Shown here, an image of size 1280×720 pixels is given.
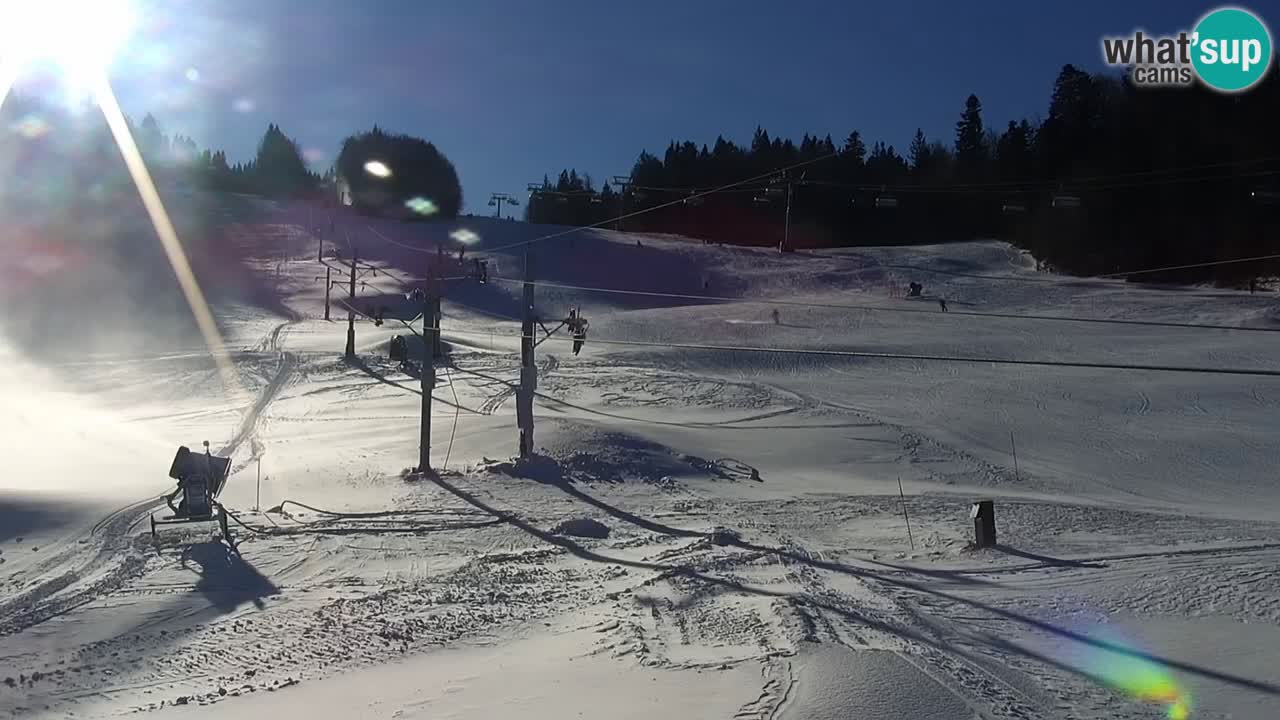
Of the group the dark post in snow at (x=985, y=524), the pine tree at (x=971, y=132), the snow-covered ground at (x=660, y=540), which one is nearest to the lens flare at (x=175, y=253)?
the snow-covered ground at (x=660, y=540)

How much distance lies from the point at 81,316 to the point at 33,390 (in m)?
23.8

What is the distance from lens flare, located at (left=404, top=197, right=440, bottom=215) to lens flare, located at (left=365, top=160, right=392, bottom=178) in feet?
14.7

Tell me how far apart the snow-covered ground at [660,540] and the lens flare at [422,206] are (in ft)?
246

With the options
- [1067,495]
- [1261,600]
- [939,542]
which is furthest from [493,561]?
[1067,495]

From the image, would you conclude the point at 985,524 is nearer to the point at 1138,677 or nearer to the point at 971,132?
the point at 1138,677

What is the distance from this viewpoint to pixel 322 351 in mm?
48875

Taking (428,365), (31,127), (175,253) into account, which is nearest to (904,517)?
(428,365)

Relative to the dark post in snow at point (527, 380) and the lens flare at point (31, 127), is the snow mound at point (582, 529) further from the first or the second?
the lens flare at point (31, 127)

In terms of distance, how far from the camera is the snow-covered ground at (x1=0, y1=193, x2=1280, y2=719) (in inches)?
397

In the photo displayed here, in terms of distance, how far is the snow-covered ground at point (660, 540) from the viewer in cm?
1009

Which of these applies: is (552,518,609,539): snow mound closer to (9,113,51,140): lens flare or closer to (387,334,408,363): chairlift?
(387,334,408,363): chairlift

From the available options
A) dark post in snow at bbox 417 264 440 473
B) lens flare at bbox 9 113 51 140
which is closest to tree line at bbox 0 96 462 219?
lens flare at bbox 9 113 51 140

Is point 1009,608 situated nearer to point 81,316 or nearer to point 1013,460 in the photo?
point 1013,460

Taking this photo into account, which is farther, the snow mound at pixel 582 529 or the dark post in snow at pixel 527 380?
the dark post in snow at pixel 527 380
